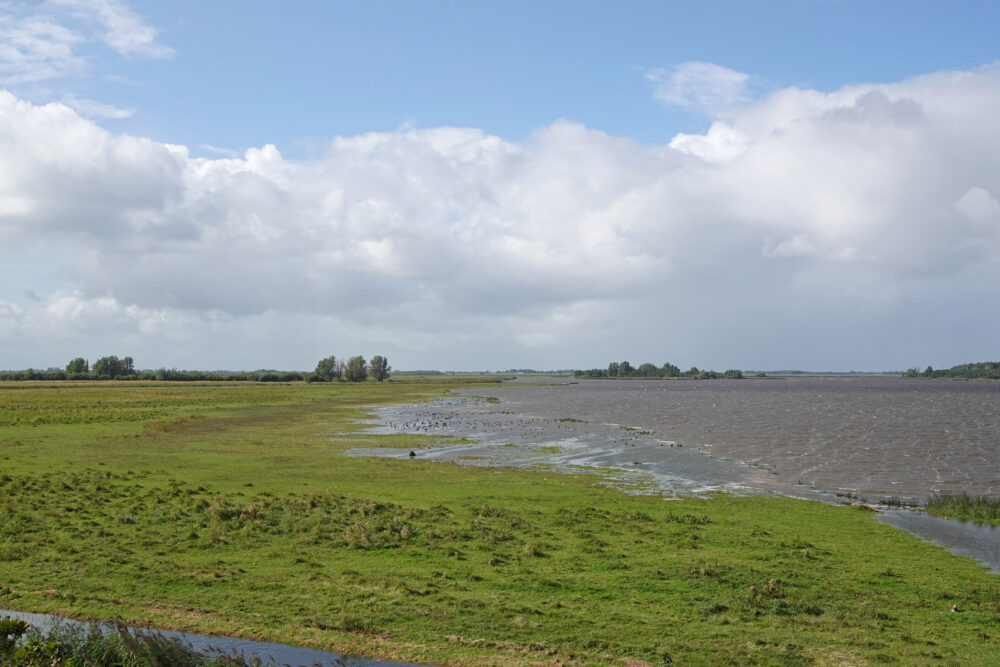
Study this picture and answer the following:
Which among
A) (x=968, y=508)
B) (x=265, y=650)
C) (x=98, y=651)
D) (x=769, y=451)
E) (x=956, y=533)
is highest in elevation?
(x=98, y=651)

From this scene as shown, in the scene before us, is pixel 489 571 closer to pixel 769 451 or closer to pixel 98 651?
pixel 98 651

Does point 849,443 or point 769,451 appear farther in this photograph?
point 849,443

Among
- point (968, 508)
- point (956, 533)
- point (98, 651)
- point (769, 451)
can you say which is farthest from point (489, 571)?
point (769, 451)

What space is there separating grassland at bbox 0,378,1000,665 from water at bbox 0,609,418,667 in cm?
28

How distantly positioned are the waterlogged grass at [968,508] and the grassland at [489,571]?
4101mm

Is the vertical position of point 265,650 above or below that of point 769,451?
above

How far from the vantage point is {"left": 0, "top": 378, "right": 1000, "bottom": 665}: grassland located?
47.9 feet

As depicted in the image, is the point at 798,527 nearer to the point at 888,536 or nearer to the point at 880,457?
the point at 888,536

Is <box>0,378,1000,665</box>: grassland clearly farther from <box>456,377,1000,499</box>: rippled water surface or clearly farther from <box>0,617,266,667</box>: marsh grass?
<box>456,377,1000,499</box>: rippled water surface

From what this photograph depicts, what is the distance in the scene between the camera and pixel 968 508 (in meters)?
30.4

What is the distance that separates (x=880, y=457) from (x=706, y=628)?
42.1 meters

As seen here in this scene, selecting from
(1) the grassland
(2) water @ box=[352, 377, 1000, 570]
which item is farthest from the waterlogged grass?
(1) the grassland

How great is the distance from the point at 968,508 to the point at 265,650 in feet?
99.3

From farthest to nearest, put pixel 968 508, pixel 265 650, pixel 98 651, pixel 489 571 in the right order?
1. pixel 968 508
2. pixel 489 571
3. pixel 265 650
4. pixel 98 651
